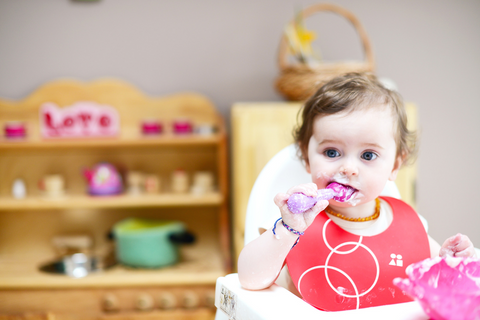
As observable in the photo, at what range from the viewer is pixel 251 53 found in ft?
5.65

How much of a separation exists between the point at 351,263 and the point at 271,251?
0.55ft

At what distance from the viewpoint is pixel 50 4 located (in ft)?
5.46

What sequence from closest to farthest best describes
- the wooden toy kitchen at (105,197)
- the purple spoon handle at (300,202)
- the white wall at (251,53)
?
the purple spoon handle at (300,202) < the wooden toy kitchen at (105,197) < the white wall at (251,53)

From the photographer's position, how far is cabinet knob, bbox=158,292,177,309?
1.43 metres

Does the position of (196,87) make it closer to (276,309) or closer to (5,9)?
(5,9)

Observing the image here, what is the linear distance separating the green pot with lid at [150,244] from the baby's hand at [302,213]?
987 millimetres

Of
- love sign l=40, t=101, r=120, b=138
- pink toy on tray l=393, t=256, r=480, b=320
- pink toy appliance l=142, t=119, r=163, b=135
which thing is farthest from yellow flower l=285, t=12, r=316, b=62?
pink toy on tray l=393, t=256, r=480, b=320

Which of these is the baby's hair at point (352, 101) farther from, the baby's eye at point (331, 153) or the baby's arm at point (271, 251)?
the baby's arm at point (271, 251)

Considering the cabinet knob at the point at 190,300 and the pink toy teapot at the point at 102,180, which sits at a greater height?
the pink toy teapot at the point at 102,180

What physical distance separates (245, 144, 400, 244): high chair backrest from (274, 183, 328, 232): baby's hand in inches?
7.7

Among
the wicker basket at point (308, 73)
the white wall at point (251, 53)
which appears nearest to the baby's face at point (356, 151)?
the wicker basket at point (308, 73)

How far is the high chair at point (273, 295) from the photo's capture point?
0.49 meters

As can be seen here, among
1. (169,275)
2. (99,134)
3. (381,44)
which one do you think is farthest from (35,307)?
(381,44)

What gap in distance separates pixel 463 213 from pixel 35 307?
1808mm
